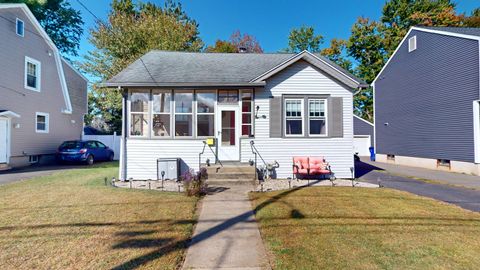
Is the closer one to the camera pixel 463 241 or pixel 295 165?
pixel 463 241

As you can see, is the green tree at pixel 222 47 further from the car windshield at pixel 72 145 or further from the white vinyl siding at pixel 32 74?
the car windshield at pixel 72 145

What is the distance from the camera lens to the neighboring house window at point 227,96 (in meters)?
9.52

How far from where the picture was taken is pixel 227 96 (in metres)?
9.56

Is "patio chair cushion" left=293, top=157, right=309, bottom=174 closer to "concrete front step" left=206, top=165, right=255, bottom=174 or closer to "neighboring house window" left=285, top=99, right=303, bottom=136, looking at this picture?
"neighboring house window" left=285, top=99, right=303, bottom=136

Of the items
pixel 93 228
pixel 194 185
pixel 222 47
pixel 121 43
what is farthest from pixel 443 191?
pixel 222 47

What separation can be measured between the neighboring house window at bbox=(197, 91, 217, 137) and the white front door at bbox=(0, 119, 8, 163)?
1016 cm

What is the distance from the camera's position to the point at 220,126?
9.47 meters

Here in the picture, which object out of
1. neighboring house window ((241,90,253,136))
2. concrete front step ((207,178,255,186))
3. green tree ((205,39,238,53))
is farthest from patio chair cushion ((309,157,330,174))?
green tree ((205,39,238,53))

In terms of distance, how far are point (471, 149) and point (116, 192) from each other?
50.8 ft

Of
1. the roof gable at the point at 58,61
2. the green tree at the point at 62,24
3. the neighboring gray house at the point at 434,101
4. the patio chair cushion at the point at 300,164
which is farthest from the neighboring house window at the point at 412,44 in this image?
the green tree at the point at 62,24

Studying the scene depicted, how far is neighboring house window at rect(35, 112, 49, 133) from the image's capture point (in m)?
14.0

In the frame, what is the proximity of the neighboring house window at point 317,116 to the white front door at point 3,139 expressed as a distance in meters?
14.5

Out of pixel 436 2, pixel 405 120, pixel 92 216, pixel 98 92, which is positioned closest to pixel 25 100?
pixel 98 92

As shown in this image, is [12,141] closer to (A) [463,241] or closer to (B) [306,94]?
(B) [306,94]
